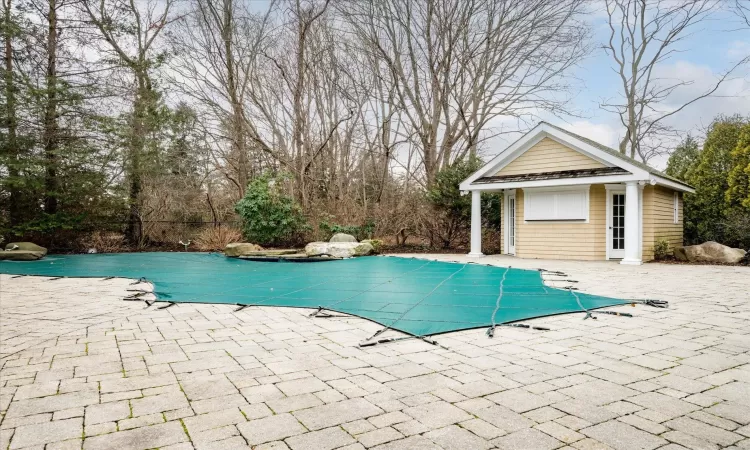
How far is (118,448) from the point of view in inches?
73.7

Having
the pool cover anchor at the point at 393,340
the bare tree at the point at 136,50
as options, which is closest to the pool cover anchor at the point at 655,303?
the pool cover anchor at the point at 393,340

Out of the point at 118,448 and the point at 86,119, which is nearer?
the point at 118,448

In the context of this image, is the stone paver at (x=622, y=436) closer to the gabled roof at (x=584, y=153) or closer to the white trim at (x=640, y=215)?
the gabled roof at (x=584, y=153)

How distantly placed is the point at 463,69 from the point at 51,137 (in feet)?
47.4

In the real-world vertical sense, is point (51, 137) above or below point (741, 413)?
above

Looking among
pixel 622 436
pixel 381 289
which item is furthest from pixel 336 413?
pixel 381 289

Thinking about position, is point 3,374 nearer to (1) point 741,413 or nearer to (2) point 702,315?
(1) point 741,413

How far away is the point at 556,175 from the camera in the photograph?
11258mm

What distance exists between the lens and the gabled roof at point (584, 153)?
10.2 metres

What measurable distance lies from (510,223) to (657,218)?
3651 millimetres

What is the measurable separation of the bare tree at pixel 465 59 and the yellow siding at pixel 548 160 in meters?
4.99

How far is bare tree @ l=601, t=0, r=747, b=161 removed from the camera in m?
17.3

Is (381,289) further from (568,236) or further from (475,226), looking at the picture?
(568,236)

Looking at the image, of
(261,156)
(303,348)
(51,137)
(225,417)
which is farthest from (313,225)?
(225,417)
